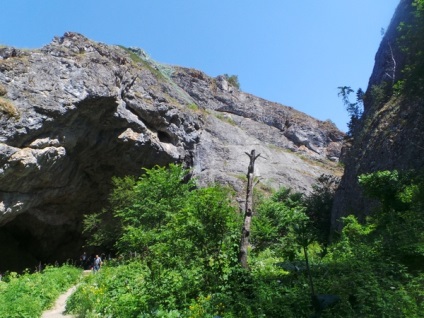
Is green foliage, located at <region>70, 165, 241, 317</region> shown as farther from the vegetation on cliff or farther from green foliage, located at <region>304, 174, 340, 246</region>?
green foliage, located at <region>304, 174, 340, 246</region>

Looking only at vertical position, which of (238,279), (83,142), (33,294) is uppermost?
(83,142)

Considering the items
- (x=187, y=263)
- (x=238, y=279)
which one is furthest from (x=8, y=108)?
(x=238, y=279)

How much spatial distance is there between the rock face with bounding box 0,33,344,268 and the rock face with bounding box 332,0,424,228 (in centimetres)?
1164

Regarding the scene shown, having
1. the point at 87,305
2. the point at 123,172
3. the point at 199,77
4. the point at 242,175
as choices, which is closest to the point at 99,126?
the point at 123,172

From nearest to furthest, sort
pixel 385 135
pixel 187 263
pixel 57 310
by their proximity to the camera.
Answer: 1. pixel 187 263
2. pixel 57 310
3. pixel 385 135

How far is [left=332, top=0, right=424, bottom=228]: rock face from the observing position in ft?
55.9

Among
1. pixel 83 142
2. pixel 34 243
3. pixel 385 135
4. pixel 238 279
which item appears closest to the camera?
pixel 238 279

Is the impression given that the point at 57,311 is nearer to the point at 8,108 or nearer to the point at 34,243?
the point at 8,108

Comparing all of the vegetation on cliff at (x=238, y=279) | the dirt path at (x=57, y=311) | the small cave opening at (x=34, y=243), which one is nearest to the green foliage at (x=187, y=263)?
the vegetation on cliff at (x=238, y=279)

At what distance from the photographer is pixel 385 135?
19516 millimetres

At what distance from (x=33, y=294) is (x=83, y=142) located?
15.2 m

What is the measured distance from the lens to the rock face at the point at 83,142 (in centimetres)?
2047

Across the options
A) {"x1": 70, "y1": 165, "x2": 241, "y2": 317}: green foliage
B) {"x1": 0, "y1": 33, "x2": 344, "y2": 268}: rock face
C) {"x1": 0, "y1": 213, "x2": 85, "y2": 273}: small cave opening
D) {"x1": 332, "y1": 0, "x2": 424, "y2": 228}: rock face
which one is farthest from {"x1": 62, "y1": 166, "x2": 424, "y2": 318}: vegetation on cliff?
{"x1": 0, "y1": 213, "x2": 85, "y2": 273}: small cave opening

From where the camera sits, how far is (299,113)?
54.2m
